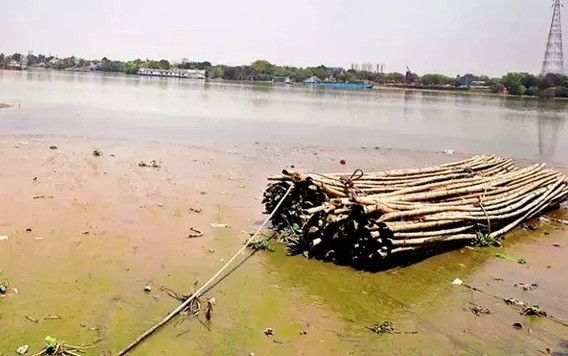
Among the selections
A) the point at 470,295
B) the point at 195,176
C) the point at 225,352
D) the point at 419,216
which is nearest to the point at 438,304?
the point at 470,295

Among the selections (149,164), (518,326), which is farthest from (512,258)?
(149,164)

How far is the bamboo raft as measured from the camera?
7.94 meters

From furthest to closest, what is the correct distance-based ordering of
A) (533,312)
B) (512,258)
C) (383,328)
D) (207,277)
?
(512,258), (207,277), (533,312), (383,328)

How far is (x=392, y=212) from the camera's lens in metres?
7.93

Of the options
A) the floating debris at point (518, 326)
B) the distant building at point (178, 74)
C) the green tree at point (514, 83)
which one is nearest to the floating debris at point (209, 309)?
the floating debris at point (518, 326)

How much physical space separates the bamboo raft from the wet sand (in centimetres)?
35

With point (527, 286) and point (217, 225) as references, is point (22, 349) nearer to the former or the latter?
point (217, 225)

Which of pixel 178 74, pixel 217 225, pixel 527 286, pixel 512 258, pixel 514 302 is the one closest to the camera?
pixel 514 302

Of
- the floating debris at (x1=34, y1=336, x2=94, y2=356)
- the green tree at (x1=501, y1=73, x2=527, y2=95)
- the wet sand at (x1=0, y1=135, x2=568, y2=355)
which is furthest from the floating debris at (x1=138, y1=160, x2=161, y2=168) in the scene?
the green tree at (x1=501, y1=73, x2=527, y2=95)

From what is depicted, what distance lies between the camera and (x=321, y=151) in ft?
68.4

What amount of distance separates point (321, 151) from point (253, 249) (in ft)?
41.3

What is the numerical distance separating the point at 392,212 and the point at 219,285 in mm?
2820

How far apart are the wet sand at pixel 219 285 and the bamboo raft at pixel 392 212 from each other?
348mm

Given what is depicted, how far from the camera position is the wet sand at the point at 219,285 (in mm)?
5684
